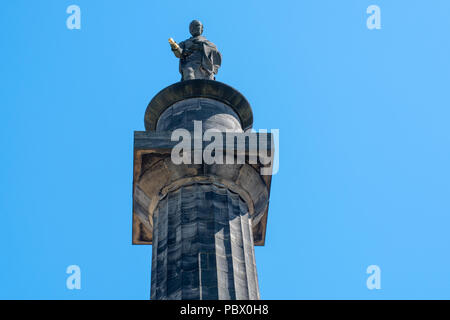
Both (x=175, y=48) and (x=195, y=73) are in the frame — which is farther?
(x=175, y=48)

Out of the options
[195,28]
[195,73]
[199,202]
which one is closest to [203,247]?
[199,202]

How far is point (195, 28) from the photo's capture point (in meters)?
21.2

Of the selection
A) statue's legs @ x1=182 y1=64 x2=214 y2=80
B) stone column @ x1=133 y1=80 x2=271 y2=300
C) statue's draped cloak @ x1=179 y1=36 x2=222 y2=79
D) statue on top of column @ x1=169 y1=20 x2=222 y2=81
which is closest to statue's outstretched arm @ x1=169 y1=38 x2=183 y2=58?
statue on top of column @ x1=169 y1=20 x2=222 y2=81

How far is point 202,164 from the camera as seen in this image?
16891 mm

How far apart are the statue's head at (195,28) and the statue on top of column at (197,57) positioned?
198mm

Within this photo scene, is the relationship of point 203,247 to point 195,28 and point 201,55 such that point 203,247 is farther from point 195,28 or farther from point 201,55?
point 195,28

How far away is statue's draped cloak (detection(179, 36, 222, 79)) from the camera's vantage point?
20156 millimetres

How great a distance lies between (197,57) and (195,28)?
1.28m

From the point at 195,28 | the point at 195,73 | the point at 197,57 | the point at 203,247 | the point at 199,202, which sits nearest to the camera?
the point at 203,247

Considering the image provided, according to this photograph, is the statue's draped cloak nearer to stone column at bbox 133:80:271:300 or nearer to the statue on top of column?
the statue on top of column

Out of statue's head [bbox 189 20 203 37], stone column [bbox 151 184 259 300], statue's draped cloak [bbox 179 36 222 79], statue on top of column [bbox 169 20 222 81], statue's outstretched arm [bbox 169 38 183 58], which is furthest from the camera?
statue's head [bbox 189 20 203 37]
